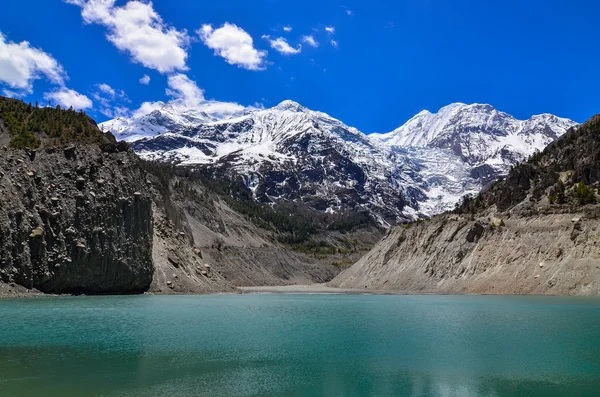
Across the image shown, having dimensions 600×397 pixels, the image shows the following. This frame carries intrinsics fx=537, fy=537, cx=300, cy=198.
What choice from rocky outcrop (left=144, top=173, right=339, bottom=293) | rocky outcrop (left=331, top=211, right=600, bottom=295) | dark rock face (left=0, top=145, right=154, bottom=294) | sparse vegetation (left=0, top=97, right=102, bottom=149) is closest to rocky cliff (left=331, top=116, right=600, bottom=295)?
rocky outcrop (left=331, top=211, right=600, bottom=295)

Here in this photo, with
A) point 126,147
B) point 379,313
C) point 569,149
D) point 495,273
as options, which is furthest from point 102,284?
point 569,149

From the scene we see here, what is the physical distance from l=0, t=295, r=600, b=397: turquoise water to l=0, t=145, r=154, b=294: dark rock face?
58.8 ft

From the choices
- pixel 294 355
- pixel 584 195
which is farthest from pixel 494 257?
pixel 294 355

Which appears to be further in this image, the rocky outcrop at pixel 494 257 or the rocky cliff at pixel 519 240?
the rocky cliff at pixel 519 240

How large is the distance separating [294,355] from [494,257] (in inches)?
2833

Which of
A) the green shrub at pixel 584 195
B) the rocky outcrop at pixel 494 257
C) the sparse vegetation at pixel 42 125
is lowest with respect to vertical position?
the rocky outcrop at pixel 494 257

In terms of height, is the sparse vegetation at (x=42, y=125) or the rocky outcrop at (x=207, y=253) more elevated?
the sparse vegetation at (x=42, y=125)

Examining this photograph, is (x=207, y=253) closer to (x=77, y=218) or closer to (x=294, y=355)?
(x=77, y=218)

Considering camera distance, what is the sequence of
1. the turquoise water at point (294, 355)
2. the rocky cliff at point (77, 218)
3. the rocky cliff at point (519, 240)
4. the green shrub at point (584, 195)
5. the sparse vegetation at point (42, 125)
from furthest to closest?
the green shrub at point (584, 195) < the rocky cliff at point (519, 240) < the sparse vegetation at point (42, 125) < the rocky cliff at point (77, 218) < the turquoise water at point (294, 355)

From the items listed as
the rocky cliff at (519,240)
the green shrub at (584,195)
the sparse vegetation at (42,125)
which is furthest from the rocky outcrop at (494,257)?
the sparse vegetation at (42,125)

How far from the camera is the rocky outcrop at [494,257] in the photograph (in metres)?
79.4

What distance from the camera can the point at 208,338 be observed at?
34.4m

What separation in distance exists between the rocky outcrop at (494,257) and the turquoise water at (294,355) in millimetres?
34342

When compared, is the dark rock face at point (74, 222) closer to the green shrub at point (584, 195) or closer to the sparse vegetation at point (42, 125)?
the sparse vegetation at point (42, 125)
